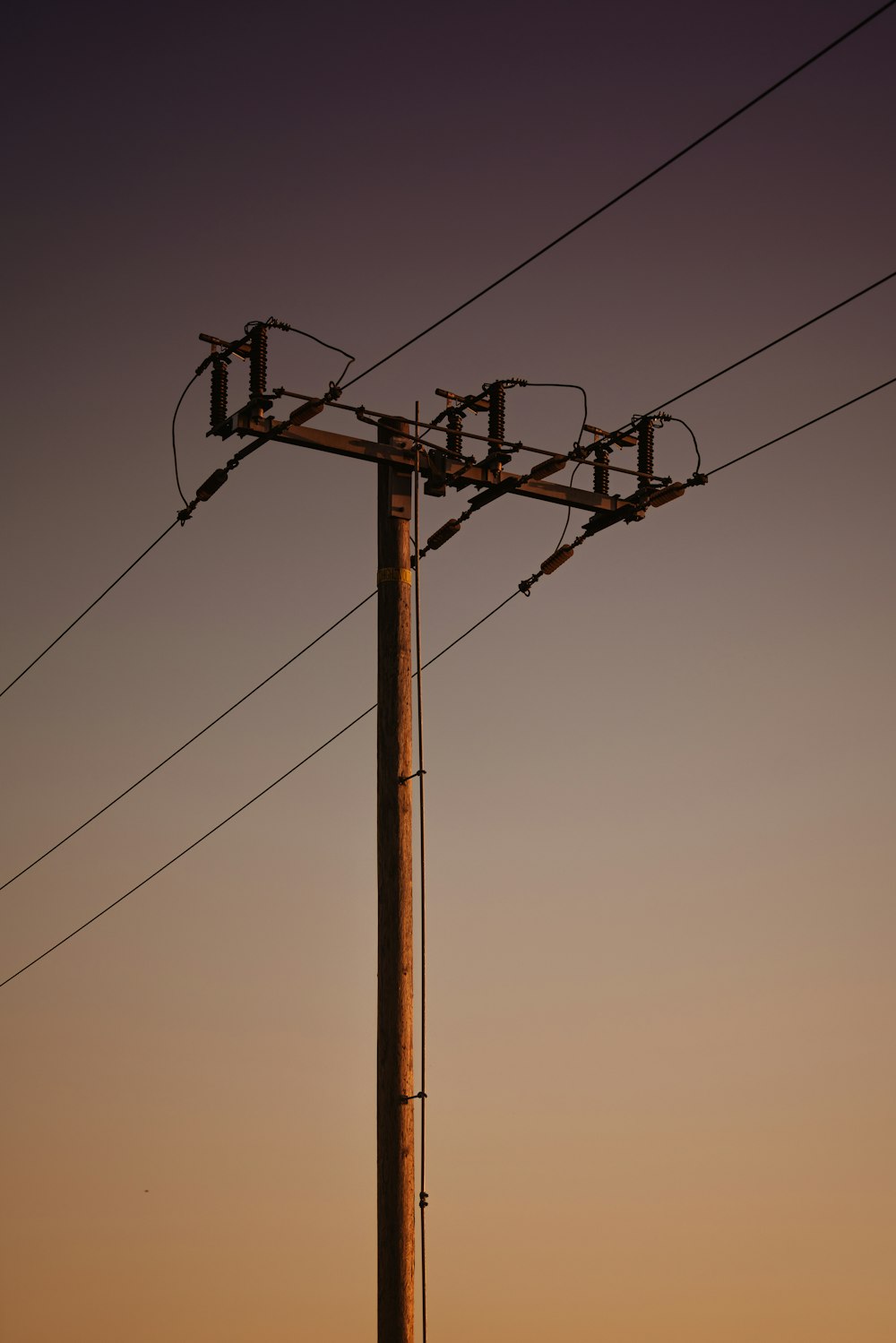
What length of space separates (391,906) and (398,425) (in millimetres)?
3657

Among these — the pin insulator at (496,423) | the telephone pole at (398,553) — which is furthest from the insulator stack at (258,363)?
the pin insulator at (496,423)

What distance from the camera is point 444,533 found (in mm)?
13016

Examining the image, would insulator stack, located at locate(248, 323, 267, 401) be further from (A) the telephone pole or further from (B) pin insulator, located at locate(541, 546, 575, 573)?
(B) pin insulator, located at locate(541, 546, 575, 573)

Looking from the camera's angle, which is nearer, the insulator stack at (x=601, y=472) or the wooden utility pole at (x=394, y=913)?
the wooden utility pole at (x=394, y=913)

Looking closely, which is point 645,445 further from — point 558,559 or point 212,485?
point 212,485

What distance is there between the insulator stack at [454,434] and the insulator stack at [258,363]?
58.9 inches

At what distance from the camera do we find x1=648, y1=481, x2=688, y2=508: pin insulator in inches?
535

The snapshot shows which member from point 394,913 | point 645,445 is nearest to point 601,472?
point 645,445

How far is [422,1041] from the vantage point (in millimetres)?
11266

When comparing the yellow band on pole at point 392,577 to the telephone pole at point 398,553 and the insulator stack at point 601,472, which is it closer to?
the telephone pole at point 398,553

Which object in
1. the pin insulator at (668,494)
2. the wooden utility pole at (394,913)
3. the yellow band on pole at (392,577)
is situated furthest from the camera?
the pin insulator at (668,494)

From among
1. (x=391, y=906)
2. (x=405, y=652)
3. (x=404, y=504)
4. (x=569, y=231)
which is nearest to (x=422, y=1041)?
(x=391, y=906)

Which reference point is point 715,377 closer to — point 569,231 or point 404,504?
point 569,231

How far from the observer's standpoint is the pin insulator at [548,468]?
13.0 m
